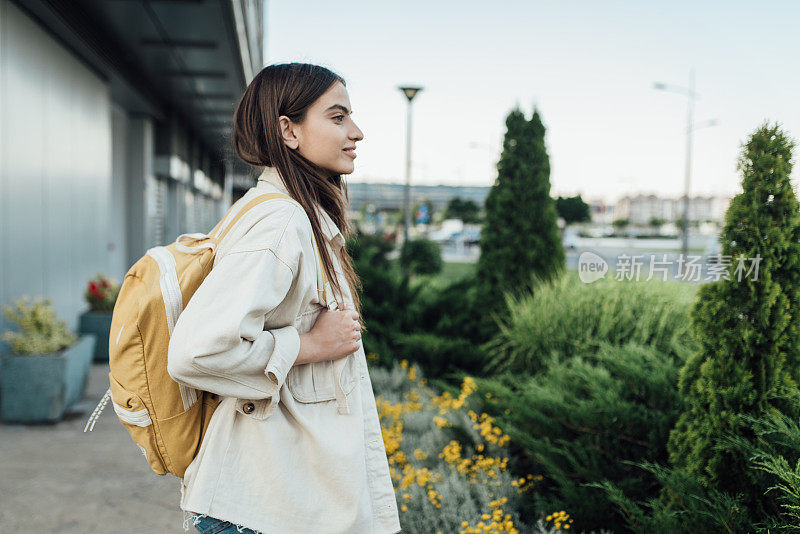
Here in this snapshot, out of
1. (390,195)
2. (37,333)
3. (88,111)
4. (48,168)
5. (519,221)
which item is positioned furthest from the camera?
(390,195)

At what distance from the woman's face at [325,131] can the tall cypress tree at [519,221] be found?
4.85 meters

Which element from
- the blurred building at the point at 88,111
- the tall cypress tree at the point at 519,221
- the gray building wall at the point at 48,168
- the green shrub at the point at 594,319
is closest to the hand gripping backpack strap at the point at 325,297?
the blurred building at the point at 88,111

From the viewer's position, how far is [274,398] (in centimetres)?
138

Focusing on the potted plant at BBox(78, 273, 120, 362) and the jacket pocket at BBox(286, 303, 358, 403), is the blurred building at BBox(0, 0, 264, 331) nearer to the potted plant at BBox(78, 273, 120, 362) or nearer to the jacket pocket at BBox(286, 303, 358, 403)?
the potted plant at BBox(78, 273, 120, 362)

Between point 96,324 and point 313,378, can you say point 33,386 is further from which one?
point 313,378

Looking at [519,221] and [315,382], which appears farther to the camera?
[519,221]

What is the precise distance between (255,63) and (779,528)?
1147 centimetres

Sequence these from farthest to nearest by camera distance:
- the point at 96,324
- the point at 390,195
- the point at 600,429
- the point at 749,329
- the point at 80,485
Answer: the point at 390,195, the point at 96,324, the point at 80,485, the point at 600,429, the point at 749,329

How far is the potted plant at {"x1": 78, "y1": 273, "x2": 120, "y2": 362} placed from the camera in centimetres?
764

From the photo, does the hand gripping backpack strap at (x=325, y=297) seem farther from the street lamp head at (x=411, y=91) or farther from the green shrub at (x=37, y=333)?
the street lamp head at (x=411, y=91)

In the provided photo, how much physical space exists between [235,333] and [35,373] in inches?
183

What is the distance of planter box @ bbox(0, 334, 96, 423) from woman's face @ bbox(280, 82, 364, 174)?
14.6 feet

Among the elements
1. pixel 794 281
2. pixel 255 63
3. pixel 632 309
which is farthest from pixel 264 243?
pixel 255 63

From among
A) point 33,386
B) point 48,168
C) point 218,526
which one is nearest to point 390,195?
point 48,168
